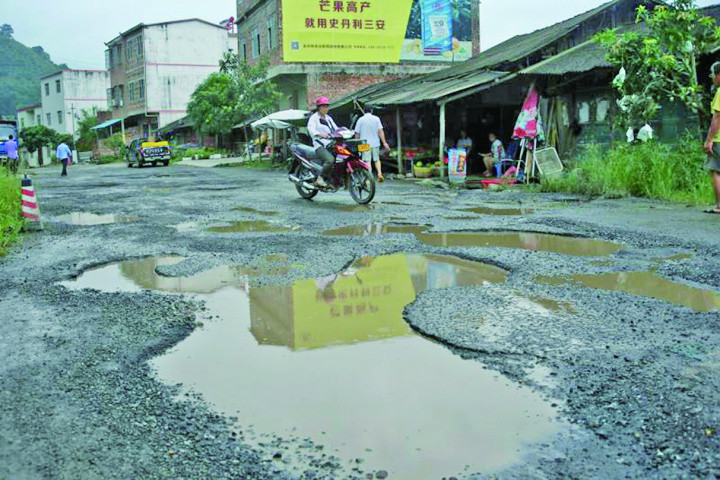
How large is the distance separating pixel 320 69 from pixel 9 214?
19.1 metres

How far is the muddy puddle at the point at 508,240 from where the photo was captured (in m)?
6.07

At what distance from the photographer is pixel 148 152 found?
32438 mm

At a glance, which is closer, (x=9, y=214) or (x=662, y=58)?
(x=9, y=214)

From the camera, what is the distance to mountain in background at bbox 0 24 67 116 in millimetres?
76062

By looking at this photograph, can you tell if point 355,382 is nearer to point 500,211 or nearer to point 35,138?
point 500,211

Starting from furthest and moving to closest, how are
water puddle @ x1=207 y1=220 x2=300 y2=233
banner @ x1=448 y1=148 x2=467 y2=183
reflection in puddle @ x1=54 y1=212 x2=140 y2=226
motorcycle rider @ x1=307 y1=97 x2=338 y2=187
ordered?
banner @ x1=448 y1=148 x2=467 y2=183, motorcycle rider @ x1=307 y1=97 x2=338 y2=187, reflection in puddle @ x1=54 y1=212 x2=140 y2=226, water puddle @ x1=207 y1=220 x2=300 y2=233

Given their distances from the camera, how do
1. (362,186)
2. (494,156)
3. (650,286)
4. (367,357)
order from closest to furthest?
(367,357), (650,286), (362,186), (494,156)

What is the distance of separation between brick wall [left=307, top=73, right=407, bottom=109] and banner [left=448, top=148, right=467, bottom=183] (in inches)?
484

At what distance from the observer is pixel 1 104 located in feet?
249

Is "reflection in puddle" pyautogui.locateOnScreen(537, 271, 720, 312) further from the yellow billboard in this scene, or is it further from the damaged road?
the yellow billboard

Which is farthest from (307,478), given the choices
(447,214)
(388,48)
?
(388,48)

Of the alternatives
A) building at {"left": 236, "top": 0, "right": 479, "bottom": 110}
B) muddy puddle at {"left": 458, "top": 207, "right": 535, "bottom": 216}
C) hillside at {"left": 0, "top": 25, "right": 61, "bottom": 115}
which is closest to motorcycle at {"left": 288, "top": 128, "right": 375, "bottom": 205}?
muddy puddle at {"left": 458, "top": 207, "right": 535, "bottom": 216}

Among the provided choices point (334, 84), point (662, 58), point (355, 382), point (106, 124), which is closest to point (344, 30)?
point (334, 84)

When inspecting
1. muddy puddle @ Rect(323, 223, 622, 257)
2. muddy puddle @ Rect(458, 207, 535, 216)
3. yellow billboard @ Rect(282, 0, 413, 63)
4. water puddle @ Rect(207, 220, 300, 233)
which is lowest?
muddy puddle @ Rect(323, 223, 622, 257)
